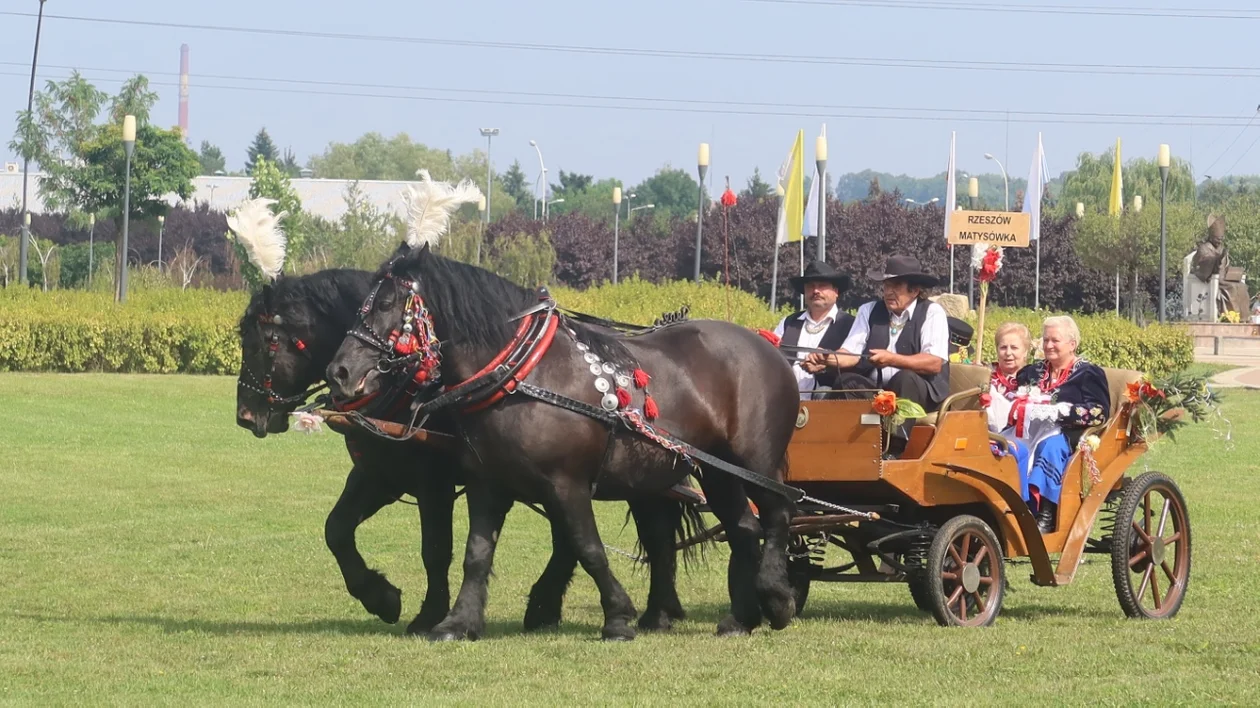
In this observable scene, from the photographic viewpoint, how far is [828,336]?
375 inches

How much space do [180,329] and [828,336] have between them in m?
23.0

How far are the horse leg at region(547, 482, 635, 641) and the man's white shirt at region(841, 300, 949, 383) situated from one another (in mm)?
1993

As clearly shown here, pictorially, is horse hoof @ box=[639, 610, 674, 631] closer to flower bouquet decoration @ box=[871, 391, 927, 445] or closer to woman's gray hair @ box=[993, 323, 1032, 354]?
flower bouquet decoration @ box=[871, 391, 927, 445]

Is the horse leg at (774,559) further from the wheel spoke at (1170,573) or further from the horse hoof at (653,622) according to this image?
the wheel spoke at (1170,573)

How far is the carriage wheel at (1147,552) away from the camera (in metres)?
9.12

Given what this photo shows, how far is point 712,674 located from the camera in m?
7.13

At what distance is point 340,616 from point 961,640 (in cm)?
353

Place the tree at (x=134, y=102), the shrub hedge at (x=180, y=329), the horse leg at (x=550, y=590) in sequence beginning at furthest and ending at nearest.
→ the tree at (x=134, y=102) < the shrub hedge at (x=180, y=329) < the horse leg at (x=550, y=590)

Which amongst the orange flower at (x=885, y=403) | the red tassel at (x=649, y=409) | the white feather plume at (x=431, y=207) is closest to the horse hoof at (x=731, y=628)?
the red tassel at (x=649, y=409)

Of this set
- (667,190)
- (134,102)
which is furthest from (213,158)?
(134,102)

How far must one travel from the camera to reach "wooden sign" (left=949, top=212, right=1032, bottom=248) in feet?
48.1

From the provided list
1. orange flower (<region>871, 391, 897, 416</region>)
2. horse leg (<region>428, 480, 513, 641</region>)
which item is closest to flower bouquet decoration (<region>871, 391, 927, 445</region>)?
orange flower (<region>871, 391, 897, 416</region>)

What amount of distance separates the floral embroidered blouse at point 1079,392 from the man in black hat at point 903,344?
67 cm

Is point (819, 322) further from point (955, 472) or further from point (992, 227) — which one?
point (992, 227)
